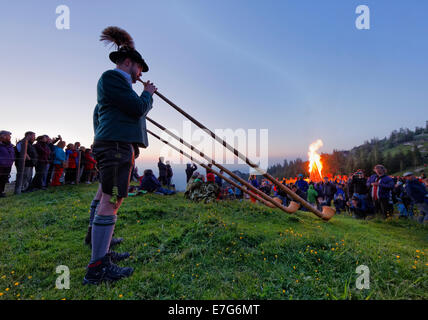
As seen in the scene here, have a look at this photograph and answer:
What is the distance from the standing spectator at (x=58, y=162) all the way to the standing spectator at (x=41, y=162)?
0.46 metres

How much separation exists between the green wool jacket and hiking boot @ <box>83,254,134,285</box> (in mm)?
1738

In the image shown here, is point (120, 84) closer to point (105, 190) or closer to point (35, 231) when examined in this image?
point (105, 190)

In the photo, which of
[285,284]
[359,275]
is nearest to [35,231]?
[285,284]

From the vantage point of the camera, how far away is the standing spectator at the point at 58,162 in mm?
11602

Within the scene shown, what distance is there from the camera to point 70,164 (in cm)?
1274

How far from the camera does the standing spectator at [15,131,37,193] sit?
10.2 metres

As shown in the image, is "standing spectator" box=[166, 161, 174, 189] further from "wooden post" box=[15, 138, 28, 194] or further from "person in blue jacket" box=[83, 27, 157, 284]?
"person in blue jacket" box=[83, 27, 157, 284]

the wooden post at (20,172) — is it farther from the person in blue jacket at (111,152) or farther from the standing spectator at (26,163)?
the person in blue jacket at (111,152)

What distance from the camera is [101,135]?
8.96ft

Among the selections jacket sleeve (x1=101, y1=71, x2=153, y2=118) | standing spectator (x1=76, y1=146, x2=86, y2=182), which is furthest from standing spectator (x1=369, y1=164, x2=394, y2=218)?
standing spectator (x1=76, y1=146, x2=86, y2=182)

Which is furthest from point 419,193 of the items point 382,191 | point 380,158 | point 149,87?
point 380,158

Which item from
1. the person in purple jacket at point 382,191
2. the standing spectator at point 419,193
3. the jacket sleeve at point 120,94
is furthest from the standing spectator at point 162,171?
the standing spectator at point 419,193

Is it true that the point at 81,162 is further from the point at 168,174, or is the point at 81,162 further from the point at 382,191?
the point at 382,191
